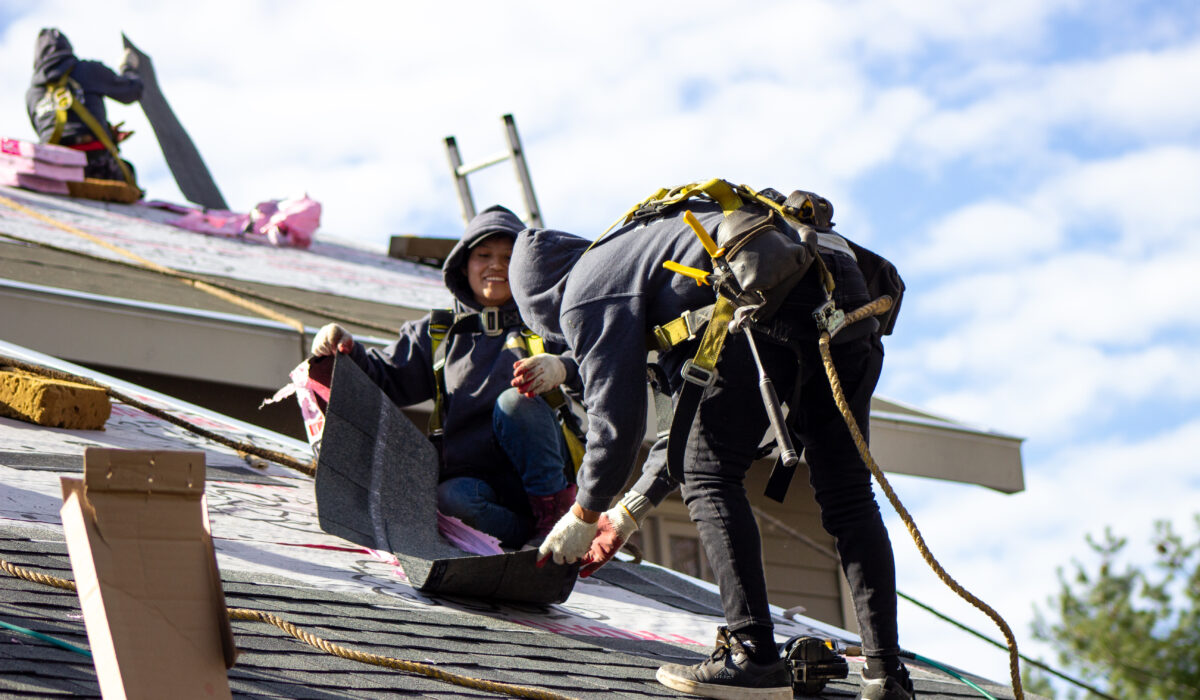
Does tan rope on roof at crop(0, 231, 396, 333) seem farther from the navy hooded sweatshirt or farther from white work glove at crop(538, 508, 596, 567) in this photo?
the navy hooded sweatshirt

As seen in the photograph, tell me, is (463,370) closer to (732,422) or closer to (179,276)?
(732,422)

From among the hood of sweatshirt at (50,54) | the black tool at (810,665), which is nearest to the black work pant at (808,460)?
the black tool at (810,665)

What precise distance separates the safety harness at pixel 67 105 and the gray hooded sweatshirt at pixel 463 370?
272 inches

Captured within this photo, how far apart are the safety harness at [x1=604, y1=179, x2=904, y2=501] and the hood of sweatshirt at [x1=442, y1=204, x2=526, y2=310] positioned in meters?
1.41

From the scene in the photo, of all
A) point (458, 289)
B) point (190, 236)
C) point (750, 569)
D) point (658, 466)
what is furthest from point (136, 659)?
point (190, 236)

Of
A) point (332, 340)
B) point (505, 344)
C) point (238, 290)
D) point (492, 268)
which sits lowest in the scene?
point (332, 340)

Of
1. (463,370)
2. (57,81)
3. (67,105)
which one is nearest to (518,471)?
(463,370)

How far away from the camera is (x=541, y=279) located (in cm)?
366

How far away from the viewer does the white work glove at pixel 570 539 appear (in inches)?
136

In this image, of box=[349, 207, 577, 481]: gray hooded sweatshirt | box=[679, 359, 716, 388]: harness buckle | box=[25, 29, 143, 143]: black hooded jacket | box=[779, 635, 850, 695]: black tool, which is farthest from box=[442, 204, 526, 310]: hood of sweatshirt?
box=[25, 29, 143, 143]: black hooded jacket

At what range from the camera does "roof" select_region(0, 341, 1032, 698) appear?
273 cm

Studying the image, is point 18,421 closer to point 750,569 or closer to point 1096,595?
point 750,569

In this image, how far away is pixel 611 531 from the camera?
3.71 meters

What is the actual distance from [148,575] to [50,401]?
2745 millimetres
